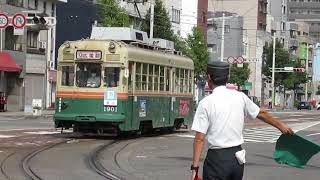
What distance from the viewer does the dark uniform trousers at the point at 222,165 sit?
6.43m

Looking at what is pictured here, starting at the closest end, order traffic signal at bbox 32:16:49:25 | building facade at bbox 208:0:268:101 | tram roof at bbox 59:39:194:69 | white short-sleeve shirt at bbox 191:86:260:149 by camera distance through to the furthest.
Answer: white short-sleeve shirt at bbox 191:86:260:149, tram roof at bbox 59:39:194:69, traffic signal at bbox 32:16:49:25, building facade at bbox 208:0:268:101

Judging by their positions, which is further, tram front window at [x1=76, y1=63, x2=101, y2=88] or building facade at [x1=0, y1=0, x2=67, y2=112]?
building facade at [x1=0, y1=0, x2=67, y2=112]

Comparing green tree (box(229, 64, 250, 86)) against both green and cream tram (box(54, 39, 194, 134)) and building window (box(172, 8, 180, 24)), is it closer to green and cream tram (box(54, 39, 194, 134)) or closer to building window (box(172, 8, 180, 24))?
building window (box(172, 8, 180, 24))

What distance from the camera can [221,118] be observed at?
6.45 metres

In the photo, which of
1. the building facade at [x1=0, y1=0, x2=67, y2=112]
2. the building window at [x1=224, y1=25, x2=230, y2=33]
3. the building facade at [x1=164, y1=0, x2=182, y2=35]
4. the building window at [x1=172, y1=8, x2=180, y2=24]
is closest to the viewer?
the building facade at [x1=0, y1=0, x2=67, y2=112]

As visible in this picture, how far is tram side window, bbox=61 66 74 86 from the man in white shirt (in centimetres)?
1585

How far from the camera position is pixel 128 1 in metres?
67.6

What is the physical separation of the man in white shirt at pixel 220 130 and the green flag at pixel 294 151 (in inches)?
31.8

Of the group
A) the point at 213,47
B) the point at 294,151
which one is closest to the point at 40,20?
the point at 294,151

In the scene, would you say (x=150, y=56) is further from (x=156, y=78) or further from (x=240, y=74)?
(x=240, y=74)

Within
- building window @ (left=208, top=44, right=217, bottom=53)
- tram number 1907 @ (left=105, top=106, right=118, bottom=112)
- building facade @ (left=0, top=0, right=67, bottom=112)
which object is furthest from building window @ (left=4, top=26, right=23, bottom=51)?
building window @ (left=208, top=44, right=217, bottom=53)

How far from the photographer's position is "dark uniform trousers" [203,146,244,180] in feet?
21.1

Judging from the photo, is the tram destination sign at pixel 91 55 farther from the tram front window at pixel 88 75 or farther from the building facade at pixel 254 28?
the building facade at pixel 254 28

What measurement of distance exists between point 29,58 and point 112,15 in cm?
696
